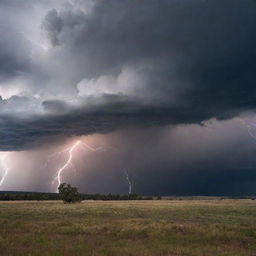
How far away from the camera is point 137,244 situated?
19.2m

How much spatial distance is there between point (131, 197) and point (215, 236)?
470 ft

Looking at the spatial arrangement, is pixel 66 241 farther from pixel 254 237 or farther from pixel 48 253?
pixel 254 237

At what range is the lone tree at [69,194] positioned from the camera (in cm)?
10312

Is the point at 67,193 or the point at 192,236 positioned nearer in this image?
the point at 192,236

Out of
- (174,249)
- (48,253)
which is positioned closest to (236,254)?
(174,249)

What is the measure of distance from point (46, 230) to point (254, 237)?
15.2 m

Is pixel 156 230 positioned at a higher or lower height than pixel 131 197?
lower

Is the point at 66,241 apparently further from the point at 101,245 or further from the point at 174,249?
the point at 174,249

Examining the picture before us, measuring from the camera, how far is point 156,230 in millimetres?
25828

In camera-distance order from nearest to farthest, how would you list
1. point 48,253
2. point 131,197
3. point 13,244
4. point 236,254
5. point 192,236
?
point 48,253
point 236,254
point 13,244
point 192,236
point 131,197

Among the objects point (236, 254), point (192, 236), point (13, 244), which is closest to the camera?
point (236, 254)

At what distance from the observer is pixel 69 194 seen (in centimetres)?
10312

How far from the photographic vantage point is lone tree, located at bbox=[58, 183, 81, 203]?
338 feet

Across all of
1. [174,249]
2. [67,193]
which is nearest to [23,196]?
[67,193]
